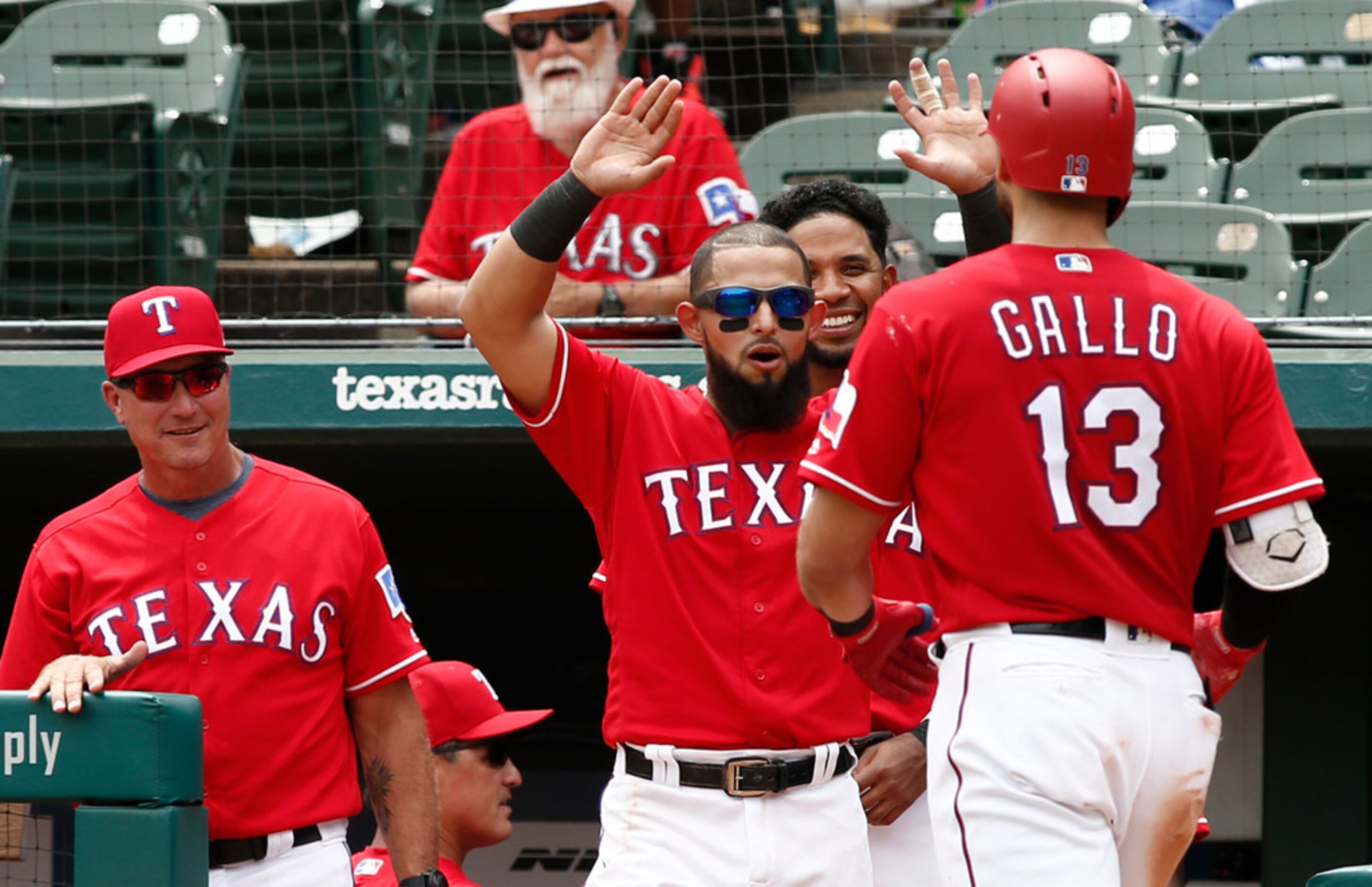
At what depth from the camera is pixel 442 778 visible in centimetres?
422

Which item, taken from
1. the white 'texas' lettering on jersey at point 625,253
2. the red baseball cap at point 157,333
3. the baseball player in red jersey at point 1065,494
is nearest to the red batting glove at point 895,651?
the baseball player in red jersey at point 1065,494

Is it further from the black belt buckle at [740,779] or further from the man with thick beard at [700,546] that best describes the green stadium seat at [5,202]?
the black belt buckle at [740,779]

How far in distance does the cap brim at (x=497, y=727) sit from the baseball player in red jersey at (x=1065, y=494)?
1.91m

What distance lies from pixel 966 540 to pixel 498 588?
3474 mm

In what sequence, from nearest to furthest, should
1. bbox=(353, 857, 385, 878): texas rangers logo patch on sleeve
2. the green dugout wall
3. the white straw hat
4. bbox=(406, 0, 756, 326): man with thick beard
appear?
bbox=(353, 857, 385, 878): texas rangers logo patch on sleeve, the green dugout wall, bbox=(406, 0, 756, 326): man with thick beard, the white straw hat

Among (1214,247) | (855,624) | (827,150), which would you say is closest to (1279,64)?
(1214,247)

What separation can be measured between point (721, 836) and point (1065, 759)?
0.84 m

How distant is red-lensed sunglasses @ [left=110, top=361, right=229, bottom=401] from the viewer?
11.2ft

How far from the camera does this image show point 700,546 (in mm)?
3076

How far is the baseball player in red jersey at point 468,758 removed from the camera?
421cm

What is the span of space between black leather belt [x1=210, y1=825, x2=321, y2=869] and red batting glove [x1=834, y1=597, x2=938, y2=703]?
1.24 metres

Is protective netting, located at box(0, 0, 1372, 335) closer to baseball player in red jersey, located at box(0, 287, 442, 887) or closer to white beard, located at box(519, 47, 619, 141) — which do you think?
white beard, located at box(519, 47, 619, 141)

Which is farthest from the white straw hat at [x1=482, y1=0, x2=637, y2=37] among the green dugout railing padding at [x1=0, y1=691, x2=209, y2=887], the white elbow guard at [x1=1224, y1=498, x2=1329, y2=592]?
the white elbow guard at [x1=1224, y1=498, x2=1329, y2=592]

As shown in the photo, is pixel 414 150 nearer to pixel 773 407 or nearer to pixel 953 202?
pixel 953 202
